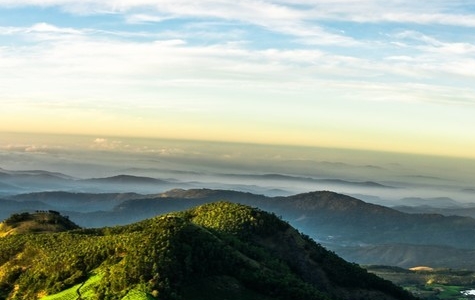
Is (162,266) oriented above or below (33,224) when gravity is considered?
above

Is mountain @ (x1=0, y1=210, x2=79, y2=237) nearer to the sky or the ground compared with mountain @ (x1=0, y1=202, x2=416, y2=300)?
nearer to the ground

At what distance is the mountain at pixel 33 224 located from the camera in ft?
403

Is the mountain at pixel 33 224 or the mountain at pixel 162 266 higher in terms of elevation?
the mountain at pixel 162 266

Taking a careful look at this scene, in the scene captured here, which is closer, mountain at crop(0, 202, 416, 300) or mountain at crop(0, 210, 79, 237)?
mountain at crop(0, 202, 416, 300)

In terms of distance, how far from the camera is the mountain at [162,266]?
70.4m

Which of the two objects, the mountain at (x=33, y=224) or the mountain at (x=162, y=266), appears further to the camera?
the mountain at (x=33, y=224)

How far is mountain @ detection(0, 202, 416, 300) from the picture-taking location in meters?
70.4

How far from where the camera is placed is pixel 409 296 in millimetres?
125688

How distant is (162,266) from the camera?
7194cm

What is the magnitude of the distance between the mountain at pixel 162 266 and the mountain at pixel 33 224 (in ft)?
68.8

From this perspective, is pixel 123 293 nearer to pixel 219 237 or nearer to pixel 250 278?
pixel 250 278

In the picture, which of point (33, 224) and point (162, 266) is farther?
point (33, 224)

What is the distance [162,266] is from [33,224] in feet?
209

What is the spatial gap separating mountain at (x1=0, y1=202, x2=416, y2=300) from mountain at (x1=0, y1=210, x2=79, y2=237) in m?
21.0
